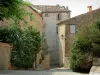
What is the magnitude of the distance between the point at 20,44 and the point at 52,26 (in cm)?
4412

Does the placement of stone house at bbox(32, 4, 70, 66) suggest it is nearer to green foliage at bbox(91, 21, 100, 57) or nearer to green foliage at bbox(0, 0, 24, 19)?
green foliage at bbox(91, 21, 100, 57)

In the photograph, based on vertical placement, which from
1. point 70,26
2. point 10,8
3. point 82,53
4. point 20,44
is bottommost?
point 82,53

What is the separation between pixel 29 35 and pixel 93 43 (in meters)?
16.7

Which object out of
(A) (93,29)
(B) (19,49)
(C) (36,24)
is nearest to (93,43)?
(A) (93,29)

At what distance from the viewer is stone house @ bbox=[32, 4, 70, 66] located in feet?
246

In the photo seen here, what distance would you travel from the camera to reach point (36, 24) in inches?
2504

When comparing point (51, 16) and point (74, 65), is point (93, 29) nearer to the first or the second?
point (74, 65)

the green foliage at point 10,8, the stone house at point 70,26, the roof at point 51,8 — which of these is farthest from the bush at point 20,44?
the roof at point 51,8

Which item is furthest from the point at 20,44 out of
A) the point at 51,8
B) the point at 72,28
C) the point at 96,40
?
the point at 51,8

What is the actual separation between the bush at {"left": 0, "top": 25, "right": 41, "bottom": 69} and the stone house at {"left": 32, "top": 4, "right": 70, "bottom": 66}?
3397 centimetres

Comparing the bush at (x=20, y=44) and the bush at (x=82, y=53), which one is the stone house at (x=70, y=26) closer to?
the bush at (x=20, y=44)

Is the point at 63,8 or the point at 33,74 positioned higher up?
the point at 63,8

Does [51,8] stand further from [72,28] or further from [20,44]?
[20,44]

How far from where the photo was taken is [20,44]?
3416 centimetres
